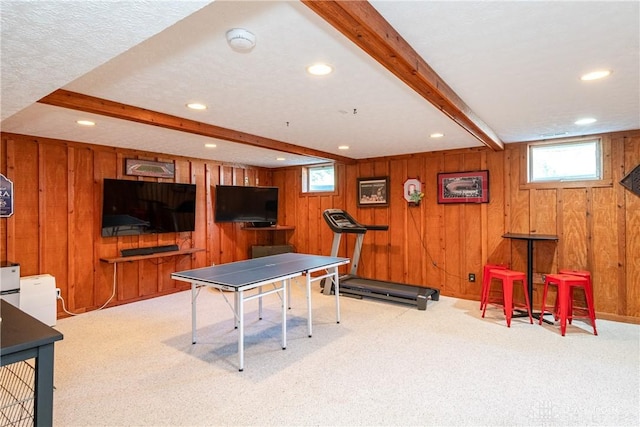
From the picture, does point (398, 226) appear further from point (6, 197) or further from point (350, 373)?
point (6, 197)

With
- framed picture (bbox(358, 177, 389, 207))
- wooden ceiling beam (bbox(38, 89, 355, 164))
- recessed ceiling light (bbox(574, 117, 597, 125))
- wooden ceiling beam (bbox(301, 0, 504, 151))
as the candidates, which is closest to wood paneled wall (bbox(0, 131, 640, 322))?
framed picture (bbox(358, 177, 389, 207))

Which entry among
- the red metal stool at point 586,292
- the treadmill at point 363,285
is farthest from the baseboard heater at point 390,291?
the red metal stool at point 586,292

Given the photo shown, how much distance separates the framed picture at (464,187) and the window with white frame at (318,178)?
6.73 feet

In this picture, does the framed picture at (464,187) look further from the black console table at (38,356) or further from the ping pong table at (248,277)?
the black console table at (38,356)

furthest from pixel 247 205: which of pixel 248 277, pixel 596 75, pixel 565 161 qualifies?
pixel 596 75

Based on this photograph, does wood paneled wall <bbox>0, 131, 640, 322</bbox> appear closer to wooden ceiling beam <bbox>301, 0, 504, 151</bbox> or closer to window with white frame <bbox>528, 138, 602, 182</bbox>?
window with white frame <bbox>528, 138, 602, 182</bbox>

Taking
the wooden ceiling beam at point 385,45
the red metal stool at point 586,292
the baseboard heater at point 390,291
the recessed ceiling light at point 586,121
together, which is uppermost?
the recessed ceiling light at point 586,121

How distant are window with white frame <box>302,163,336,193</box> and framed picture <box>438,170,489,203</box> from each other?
6.73 ft

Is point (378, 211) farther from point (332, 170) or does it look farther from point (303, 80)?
point (303, 80)

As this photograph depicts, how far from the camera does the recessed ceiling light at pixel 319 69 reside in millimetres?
2152

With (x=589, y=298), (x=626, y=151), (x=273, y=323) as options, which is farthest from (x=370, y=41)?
(x=626, y=151)

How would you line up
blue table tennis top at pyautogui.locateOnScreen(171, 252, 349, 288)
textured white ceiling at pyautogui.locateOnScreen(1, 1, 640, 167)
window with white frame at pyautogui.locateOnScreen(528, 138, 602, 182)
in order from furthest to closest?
window with white frame at pyautogui.locateOnScreen(528, 138, 602, 182)
blue table tennis top at pyautogui.locateOnScreen(171, 252, 349, 288)
textured white ceiling at pyautogui.locateOnScreen(1, 1, 640, 167)

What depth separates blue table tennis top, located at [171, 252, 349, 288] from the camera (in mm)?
3086

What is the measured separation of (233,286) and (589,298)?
379 centimetres
